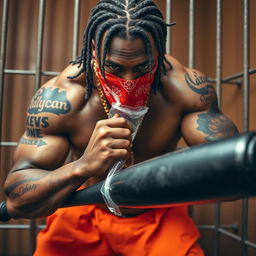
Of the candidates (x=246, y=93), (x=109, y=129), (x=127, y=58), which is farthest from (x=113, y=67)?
(x=246, y=93)

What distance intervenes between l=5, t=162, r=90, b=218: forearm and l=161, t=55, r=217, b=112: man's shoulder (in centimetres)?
44

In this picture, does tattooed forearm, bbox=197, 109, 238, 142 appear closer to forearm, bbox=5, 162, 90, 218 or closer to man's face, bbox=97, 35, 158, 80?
man's face, bbox=97, 35, 158, 80

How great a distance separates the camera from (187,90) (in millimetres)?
1068

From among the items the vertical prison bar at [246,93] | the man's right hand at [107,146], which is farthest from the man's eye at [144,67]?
the vertical prison bar at [246,93]

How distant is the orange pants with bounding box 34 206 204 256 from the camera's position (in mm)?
1054

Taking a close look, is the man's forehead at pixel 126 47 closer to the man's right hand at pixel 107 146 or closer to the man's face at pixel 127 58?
the man's face at pixel 127 58

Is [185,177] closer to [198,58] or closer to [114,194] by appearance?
[114,194]

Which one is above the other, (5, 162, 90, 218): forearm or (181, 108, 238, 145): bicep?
(181, 108, 238, 145): bicep

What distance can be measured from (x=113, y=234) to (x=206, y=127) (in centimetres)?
46

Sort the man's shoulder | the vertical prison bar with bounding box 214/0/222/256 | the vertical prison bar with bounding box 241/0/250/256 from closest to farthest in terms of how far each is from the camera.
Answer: the man's shoulder, the vertical prison bar with bounding box 241/0/250/256, the vertical prison bar with bounding box 214/0/222/256

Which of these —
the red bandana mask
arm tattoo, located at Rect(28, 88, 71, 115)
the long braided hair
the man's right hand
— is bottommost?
the man's right hand

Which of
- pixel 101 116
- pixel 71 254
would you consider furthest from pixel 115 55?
pixel 71 254

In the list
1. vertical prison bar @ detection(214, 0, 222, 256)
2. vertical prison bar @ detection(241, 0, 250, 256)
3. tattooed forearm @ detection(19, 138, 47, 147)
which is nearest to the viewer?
tattooed forearm @ detection(19, 138, 47, 147)

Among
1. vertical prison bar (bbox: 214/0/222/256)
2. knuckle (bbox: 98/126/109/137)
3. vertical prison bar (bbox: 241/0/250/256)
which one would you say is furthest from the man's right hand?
vertical prison bar (bbox: 214/0/222/256)
